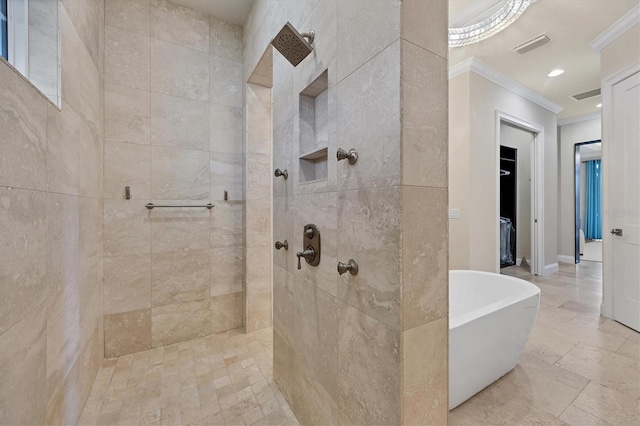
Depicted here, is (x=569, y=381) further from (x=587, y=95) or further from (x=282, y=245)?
(x=587, y=95)

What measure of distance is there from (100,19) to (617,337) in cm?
483

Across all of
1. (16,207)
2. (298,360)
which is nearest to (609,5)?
(298,360)

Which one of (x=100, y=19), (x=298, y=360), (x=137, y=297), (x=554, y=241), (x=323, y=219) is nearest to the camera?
(x=323, y=219)

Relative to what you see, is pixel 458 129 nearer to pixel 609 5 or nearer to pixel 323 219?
pixel 609 5

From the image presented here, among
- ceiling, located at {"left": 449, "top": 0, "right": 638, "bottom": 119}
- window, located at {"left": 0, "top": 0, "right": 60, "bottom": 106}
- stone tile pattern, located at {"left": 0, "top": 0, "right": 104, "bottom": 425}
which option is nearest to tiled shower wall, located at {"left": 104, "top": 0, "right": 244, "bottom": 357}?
stone tile pattern, located at {"left": 0, "top": 0, "right": 104, "bottom": 425}

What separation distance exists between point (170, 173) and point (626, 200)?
164 inches

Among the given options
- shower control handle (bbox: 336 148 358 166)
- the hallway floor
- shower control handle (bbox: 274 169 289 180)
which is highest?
shower control handle (bbox: 274 169 289 180)

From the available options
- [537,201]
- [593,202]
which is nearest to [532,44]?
[537,201]

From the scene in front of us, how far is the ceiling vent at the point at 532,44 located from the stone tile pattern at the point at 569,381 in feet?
9.25

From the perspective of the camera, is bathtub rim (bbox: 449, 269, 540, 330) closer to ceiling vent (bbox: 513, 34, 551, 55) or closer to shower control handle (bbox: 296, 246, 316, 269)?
shower control handle (bbox: 296, 246, 316, 269)

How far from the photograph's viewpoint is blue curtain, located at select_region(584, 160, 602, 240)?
7.41 m

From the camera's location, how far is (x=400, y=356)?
32.9 inches

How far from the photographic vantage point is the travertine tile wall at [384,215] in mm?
848

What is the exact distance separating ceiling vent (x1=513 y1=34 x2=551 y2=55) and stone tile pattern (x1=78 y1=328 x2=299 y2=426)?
390 centimetres
